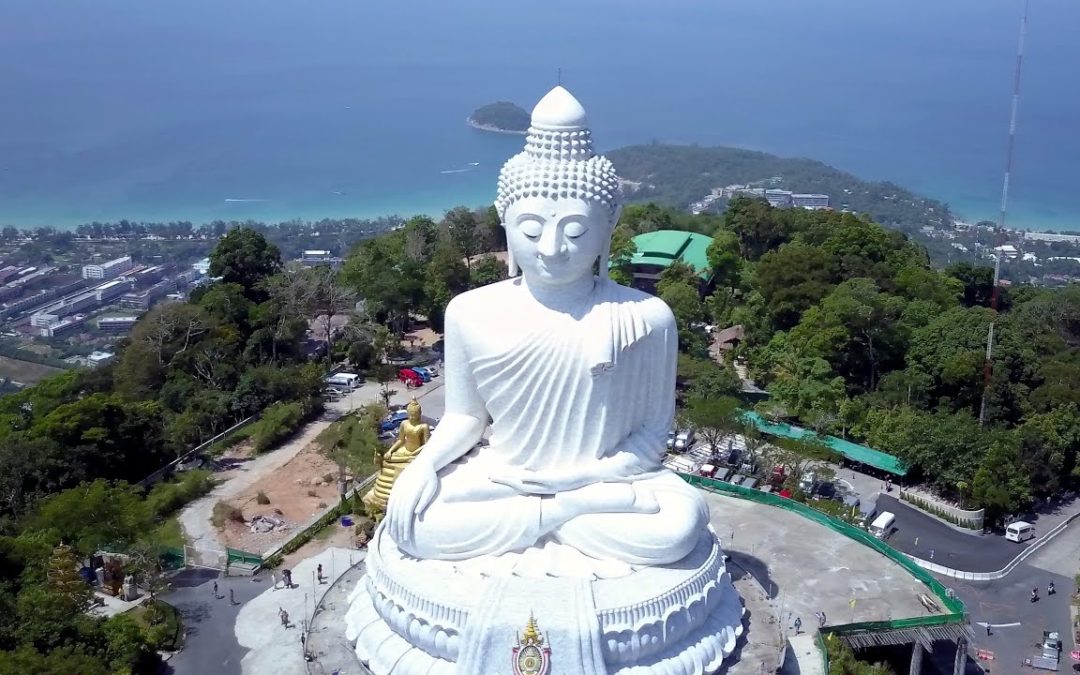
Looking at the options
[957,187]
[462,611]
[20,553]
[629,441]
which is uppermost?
[629,441]

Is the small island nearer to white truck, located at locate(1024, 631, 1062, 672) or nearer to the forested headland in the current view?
the forested headland

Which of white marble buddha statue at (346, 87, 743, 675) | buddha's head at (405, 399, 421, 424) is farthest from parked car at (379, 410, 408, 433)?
white marble buddha statue at (346, 87, 743, 675)

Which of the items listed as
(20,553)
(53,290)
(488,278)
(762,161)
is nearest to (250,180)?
(53,290)

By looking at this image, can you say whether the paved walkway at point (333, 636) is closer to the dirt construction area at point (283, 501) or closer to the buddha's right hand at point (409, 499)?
the buddha's right hand at point (409, 499)

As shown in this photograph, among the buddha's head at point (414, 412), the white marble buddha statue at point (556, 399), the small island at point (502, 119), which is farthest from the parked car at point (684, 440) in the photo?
the small island at point (502, 119)

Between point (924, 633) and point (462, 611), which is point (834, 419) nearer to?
point (924, 633)

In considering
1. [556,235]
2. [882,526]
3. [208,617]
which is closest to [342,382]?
[208,617]
